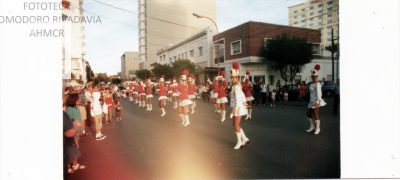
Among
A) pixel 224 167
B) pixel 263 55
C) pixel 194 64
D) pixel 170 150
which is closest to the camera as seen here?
pixel 224 167

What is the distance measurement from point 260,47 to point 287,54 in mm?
1964

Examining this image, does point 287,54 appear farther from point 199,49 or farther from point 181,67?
point 199,49

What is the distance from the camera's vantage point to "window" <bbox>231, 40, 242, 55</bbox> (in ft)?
51.1

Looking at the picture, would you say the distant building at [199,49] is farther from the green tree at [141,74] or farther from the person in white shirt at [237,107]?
the person in white shirt at [237,107]

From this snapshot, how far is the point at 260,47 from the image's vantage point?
14758 mm

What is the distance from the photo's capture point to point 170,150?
4121 millimetres

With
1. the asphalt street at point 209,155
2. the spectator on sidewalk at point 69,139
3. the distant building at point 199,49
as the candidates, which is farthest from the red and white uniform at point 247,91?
the distant building at point 199,49

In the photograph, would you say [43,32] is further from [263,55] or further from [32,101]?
[263,55]

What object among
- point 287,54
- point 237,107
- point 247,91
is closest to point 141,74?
point 247,91

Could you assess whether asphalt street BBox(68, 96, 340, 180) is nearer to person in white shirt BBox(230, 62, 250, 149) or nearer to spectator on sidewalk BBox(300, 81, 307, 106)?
person in white shirt BBox(230, 62, 250, 149)

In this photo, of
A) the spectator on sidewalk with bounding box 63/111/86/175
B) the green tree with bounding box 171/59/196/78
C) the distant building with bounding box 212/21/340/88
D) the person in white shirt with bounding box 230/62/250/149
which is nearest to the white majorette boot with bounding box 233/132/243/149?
the person in white shirt with bounding box 230/62/250/149
